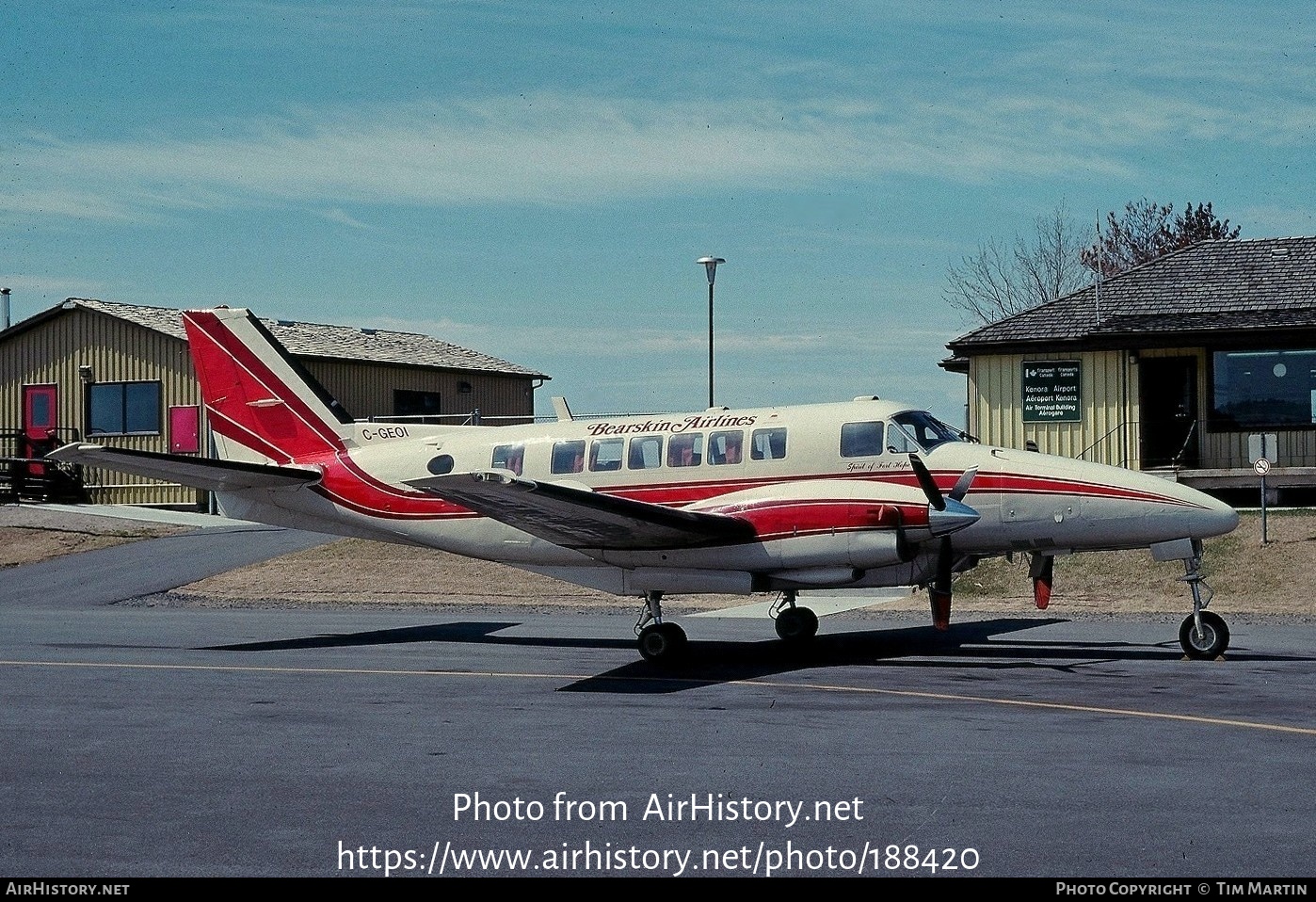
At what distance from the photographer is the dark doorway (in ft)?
114

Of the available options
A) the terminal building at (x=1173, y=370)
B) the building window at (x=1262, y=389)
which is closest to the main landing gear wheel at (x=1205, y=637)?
the terminal building at (x=1173, y=370)

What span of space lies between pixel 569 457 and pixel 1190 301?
70.8 ft

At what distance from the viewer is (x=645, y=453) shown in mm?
20062

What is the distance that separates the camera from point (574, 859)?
8.02 metres

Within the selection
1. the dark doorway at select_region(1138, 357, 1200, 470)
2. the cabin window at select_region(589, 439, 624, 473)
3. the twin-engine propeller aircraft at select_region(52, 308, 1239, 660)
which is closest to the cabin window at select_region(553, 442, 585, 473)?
the twin-engine propeller aircraft at select_region(52, 308, 1239, 660)

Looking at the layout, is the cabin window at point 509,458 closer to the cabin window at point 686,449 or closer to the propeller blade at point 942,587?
the cabin window at point 686,449

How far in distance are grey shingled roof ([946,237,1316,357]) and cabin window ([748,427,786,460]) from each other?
58.6ft

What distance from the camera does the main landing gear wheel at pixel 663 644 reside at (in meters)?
17.9

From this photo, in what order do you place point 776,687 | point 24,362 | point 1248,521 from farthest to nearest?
point 24,362
point 1248,521
point 776,687

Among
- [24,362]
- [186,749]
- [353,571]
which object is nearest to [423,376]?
[24,362]

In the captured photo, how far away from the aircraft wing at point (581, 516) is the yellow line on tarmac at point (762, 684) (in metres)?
2.06

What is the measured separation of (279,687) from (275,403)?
8.36m

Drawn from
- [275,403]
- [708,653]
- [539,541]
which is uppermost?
[275,403]
